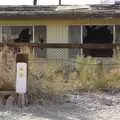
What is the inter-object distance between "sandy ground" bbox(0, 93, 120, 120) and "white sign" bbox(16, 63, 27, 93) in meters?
0.42

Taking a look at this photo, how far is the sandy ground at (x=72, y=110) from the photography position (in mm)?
8930

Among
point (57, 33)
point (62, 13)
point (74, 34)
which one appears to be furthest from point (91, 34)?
point (62, 13)

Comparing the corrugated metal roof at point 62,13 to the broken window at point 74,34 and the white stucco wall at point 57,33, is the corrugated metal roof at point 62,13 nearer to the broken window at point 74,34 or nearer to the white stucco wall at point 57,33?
the white stucco wall at point 57,33

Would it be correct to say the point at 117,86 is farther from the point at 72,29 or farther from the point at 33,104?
the point at 72,29

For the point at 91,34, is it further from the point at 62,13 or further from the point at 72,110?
the point at 72,110

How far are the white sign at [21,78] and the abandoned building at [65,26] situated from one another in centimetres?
904

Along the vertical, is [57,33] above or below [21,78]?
above

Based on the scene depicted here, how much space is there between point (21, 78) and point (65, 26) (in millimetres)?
10577

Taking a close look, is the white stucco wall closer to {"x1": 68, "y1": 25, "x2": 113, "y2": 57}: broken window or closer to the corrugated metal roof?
{"x1": 68, "y1": 25, "x2": 113, "y2": 57}: broken window

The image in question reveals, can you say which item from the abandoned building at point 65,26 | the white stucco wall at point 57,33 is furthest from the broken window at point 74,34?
the white stucco wall at point 57,33

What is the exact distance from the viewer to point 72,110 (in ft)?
31.4

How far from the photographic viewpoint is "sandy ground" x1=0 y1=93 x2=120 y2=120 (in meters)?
8.93

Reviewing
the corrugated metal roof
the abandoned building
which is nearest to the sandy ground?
the abandoned building

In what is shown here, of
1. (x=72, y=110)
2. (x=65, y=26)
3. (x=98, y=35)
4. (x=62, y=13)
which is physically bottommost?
(x=72, y=110)
